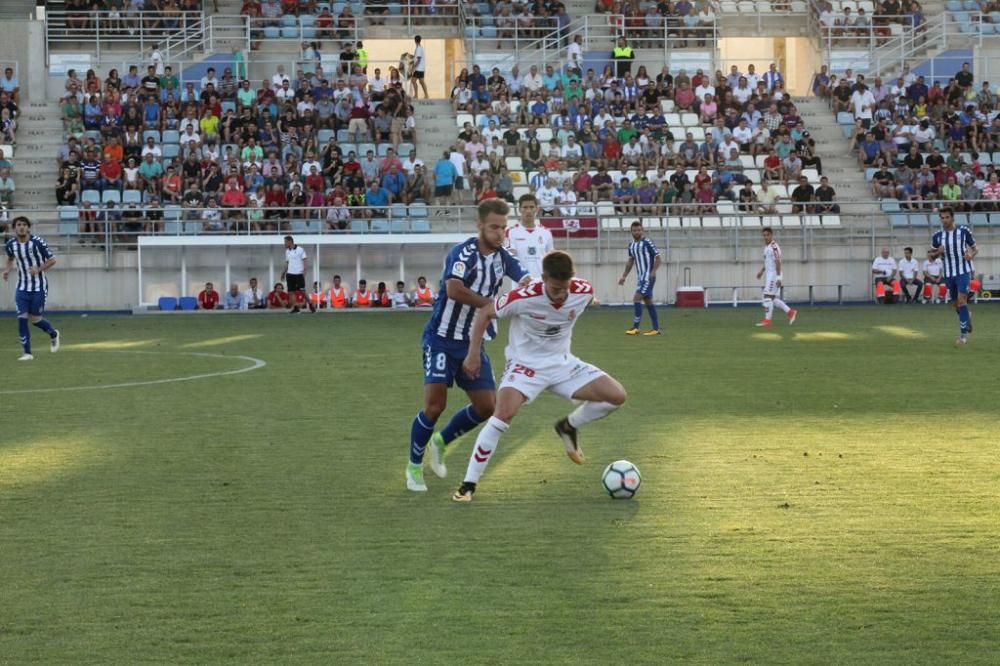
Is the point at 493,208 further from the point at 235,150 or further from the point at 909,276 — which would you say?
the point at 909,276

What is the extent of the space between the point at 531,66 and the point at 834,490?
3426 cm

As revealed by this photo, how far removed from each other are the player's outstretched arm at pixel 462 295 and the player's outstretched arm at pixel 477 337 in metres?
0.12

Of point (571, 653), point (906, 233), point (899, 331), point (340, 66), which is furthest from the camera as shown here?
point (340, 66)

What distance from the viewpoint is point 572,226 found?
36781 millimetres

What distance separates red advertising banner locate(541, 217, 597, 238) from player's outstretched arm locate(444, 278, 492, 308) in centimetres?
2714

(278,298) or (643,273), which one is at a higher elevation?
(643,273)

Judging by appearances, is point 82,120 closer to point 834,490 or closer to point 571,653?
point 834,490

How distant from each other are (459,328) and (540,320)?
1.96 ft

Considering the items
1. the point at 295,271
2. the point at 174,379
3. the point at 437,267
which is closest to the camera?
the point at 174,379

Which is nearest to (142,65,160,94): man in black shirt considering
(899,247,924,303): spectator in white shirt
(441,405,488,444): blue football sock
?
(899,247,924,303): spectator in white shirt

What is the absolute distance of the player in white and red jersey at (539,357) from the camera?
9.13 m

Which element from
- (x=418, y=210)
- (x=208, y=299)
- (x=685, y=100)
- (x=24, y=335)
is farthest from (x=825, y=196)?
(x=24, y=335)

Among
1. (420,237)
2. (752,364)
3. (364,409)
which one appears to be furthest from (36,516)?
(420,237)

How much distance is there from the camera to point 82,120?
39.6 meters
